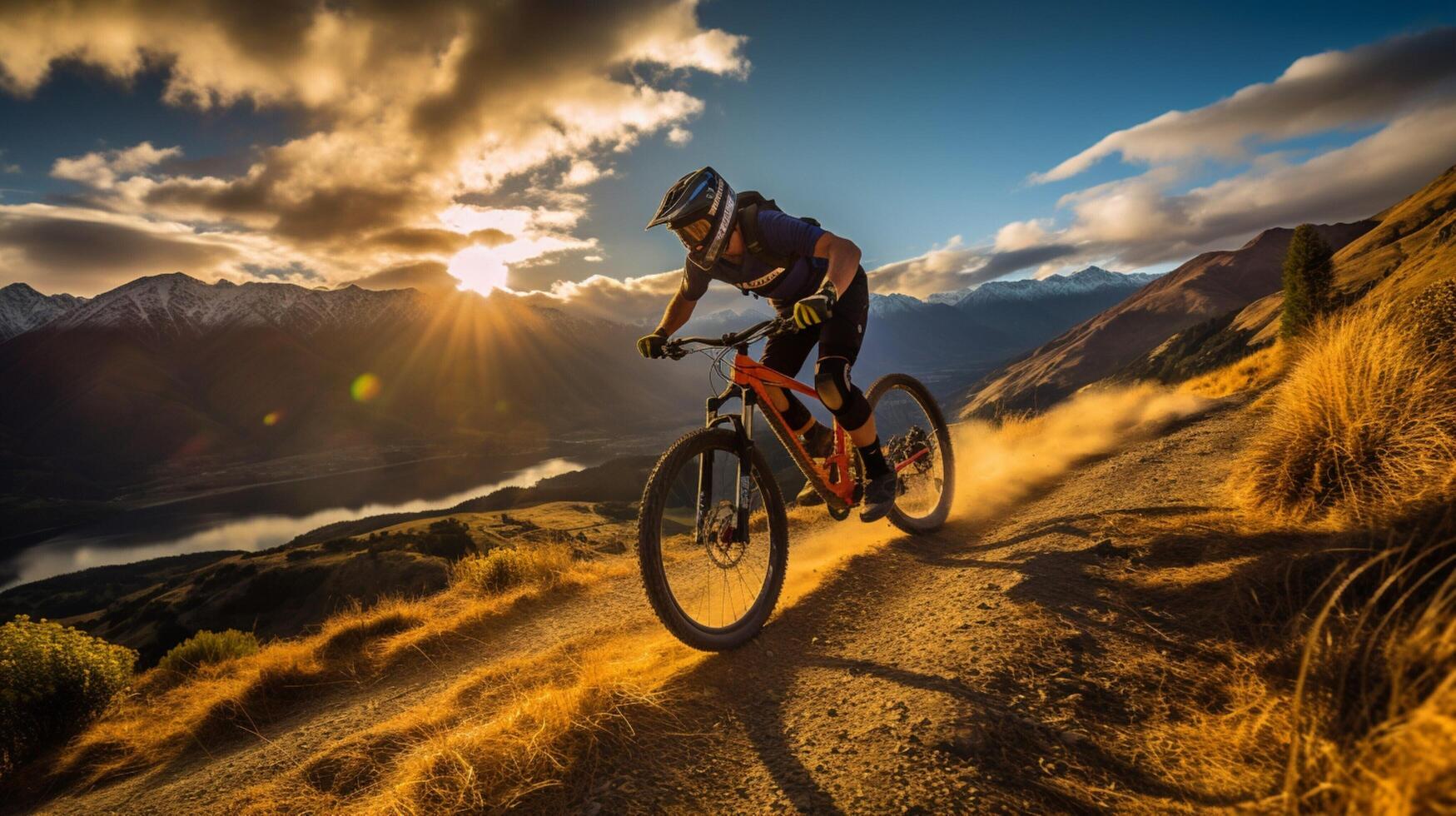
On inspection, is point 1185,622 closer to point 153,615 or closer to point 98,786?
point 98,786

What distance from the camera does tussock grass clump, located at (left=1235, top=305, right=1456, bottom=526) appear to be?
3.46m

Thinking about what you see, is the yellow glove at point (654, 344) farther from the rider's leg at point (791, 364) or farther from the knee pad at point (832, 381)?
the knee pad at point (832, 381)

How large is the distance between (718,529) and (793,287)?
2.28 meters

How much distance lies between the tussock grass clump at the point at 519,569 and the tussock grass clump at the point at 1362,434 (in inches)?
308

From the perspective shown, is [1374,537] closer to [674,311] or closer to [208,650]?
[674,311]

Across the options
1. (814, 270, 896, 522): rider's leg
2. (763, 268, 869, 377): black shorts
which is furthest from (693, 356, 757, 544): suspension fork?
(814, 270, 896, 522): rider's leg

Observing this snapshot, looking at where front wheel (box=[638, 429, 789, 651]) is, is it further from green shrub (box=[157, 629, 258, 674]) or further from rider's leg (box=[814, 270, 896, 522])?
green shrub (box=[157, 629, 258, 674])

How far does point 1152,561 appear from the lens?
390cm

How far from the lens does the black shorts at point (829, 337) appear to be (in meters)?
5.14

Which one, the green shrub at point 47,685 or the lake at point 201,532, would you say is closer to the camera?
the green shrub at point 47,685

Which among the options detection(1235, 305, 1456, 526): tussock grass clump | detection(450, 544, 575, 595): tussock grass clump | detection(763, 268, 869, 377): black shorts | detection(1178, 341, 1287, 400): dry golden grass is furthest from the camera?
detection(1178, 341, 1287, 400): dry golden grass

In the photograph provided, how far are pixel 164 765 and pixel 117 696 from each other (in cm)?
405

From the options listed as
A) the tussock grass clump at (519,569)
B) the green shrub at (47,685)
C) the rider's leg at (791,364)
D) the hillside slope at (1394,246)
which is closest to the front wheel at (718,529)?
the rider's leg at (791,364)

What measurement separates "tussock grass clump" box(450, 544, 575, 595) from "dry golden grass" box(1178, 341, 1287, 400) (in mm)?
13757
